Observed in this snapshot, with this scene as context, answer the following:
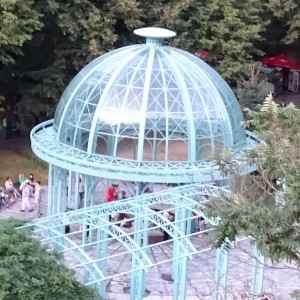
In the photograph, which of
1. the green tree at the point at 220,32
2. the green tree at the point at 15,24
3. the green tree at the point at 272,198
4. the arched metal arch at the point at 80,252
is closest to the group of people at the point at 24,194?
the green tree at the point at 15,24

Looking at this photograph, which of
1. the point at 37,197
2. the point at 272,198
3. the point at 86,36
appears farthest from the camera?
the point at 86,36

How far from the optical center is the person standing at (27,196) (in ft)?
78.8

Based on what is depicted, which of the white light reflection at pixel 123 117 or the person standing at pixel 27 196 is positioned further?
the person standing at pixel 27 196

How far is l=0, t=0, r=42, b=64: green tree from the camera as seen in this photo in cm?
2642

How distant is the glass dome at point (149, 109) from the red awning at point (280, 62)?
761 inches

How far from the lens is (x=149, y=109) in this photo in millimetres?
20328

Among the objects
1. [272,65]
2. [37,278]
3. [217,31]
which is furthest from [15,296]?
[272,65]

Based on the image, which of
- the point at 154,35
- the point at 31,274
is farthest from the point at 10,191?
the point at 31,274

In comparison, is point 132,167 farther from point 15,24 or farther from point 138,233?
point 15,24

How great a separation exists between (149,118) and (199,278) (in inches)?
175

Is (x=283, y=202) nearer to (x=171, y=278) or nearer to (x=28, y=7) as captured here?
(x=171, y=278)

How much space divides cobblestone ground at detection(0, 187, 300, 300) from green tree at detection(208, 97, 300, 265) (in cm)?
657

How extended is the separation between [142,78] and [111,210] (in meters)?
5.12

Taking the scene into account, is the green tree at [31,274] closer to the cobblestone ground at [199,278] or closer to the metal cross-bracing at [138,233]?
the metal cross-bracing at [138,233]
